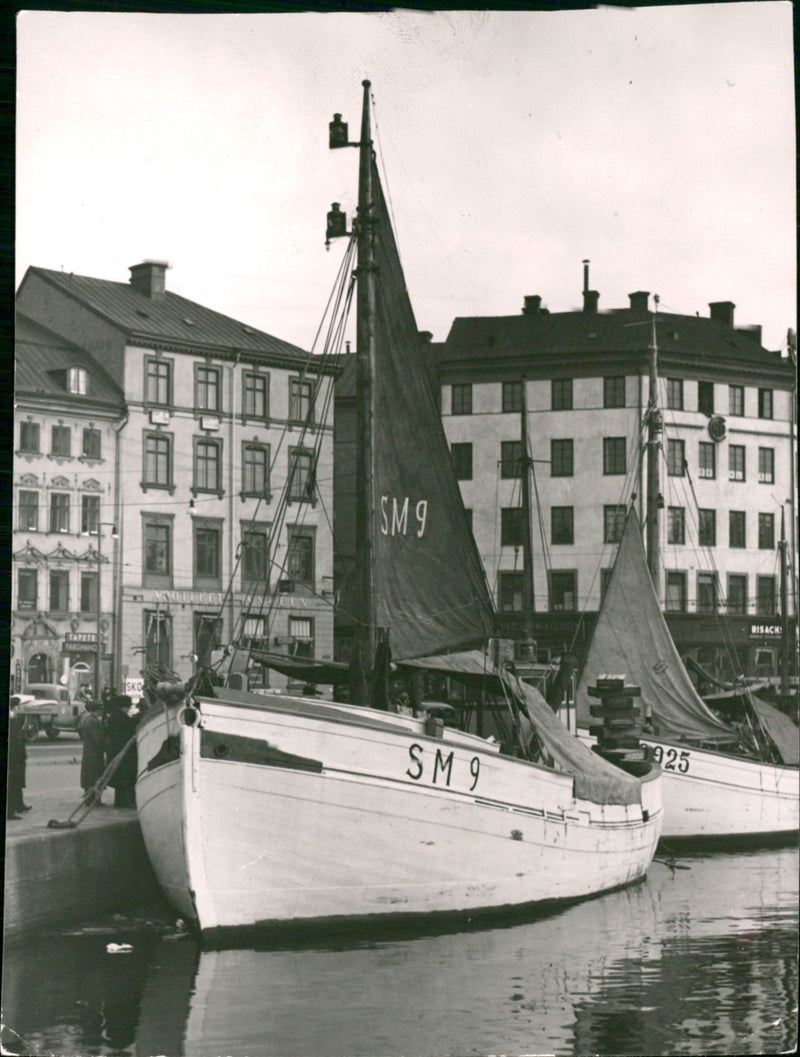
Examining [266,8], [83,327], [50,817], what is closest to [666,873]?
[50,817]

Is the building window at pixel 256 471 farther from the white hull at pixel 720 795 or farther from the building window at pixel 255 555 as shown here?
the white hull at pixel 720 795

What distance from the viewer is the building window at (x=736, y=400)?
13.1 m

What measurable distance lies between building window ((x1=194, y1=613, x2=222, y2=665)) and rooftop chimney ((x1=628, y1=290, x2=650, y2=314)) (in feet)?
14.2

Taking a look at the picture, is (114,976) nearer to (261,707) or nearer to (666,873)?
(261,707)

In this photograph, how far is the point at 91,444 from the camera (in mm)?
11250

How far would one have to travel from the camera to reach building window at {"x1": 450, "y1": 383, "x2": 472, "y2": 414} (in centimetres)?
1631

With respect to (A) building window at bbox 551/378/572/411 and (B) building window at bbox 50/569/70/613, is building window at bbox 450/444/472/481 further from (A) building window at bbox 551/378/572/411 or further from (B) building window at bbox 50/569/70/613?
(B) building window at bbox 50/569/70/613

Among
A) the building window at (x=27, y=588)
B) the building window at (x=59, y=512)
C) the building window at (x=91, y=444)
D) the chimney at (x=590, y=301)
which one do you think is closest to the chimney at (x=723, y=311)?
the chimney at (x=590, y=301)

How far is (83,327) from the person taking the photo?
10.9m

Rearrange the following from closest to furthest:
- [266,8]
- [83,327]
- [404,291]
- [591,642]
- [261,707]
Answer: [266,8] < [83,327] < [261,707] < [404,291] < [591,642]

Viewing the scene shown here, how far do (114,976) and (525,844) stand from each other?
483 centimetres

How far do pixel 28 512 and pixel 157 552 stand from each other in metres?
2.00

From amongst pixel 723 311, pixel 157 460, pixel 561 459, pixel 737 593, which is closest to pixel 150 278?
pixel 157 460

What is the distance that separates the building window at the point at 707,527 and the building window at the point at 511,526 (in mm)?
1871
